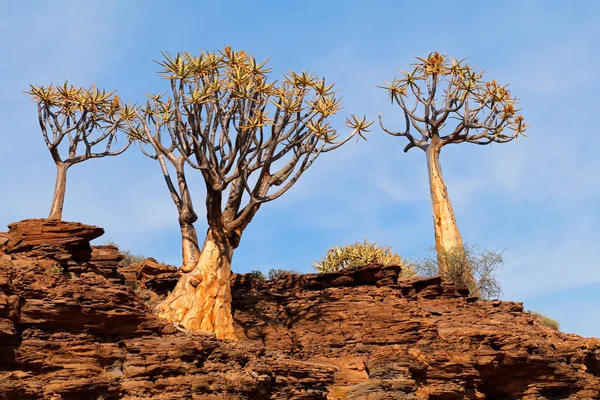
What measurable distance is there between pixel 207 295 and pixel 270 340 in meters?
1.76

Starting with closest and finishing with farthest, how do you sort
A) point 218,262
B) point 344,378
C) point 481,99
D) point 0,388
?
point 0,388, point 344,378, point 218,262, point 481,99

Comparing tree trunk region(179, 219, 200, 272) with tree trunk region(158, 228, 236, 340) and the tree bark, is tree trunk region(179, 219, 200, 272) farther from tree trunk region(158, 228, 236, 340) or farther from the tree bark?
the tree bark

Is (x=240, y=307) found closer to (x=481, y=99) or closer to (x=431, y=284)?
(x=431, y=284)

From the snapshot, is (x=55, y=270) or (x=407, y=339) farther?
(x=407, y=339)

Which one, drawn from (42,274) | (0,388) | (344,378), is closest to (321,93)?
(344,378)

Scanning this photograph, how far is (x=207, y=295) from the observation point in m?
17.5

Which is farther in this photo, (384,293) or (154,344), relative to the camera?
(384,293)

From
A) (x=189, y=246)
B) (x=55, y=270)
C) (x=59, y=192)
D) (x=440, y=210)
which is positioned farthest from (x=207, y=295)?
(x=440, y=210)

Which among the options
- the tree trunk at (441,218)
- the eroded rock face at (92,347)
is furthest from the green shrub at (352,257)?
the eroded rock face at (92,347)

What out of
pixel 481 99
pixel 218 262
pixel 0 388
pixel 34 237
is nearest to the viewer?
pixel 0 388

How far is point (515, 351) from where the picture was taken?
18422 millimetres

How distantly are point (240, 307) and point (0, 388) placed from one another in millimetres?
7787

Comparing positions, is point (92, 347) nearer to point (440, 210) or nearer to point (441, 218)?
point (441, 218)

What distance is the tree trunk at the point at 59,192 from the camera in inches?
967
